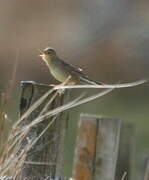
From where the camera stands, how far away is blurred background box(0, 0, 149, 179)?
1505cm

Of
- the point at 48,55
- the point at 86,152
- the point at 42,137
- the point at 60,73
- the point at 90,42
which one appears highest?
the point at 90,42

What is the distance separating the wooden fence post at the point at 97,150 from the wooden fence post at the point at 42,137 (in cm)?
121

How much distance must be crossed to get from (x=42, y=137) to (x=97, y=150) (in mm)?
1284

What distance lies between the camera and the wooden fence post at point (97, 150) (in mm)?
7035

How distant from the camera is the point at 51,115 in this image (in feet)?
18.5

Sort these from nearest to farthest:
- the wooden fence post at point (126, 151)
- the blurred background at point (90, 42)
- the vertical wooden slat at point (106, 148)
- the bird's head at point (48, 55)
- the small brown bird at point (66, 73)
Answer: the vertical wooden slat at point (106, 148) < the small brown bird at point (66, 73) < the wooden fence post at point (126, 151) < the bird's head at point (48, 55) < the blurred background at point (90, 42)

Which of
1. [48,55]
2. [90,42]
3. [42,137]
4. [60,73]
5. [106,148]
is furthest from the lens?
[90,42]

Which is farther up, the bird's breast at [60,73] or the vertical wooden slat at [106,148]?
the bird's breast at [60,73]

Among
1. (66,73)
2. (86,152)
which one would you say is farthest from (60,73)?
(86,152)

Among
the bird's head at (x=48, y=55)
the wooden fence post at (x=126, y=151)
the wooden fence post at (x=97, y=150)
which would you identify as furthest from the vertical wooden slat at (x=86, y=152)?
the bird's head at (x=48, y=55)

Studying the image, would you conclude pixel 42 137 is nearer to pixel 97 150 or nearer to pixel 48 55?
pixel 97 150

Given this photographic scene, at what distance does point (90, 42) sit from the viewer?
1836 cm

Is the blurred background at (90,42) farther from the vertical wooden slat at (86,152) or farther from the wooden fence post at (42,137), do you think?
the wooden fence post at (42,137)

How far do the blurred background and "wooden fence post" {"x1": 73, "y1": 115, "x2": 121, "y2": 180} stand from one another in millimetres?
5846
